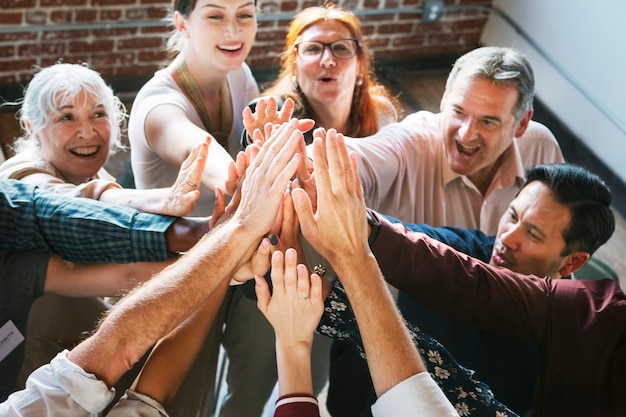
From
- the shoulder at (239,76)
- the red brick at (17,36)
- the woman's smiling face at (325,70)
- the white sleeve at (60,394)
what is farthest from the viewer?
the red brick at (17,36)

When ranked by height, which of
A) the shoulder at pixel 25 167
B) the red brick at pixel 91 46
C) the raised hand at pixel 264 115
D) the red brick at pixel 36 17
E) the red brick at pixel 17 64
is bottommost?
the red brick at pixel 17 64

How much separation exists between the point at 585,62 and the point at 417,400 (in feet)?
9.53

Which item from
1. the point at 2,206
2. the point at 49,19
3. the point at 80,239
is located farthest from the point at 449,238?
the point at 49,19

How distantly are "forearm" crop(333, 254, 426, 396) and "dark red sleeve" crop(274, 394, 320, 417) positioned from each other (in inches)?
5.3

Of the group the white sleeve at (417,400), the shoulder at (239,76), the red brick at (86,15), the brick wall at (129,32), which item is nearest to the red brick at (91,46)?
the brick wall at (129,32)

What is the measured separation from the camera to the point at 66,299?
190 cm

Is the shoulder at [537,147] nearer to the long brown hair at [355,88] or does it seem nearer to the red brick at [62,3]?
the long brown hair at [355,88]

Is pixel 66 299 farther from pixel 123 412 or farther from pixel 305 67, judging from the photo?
pixel 305 67

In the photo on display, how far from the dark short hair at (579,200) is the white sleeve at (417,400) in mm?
755

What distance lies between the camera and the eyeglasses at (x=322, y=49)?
2.42m

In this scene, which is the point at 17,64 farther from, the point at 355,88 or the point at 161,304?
the point at 161,304

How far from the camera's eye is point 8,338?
168cm

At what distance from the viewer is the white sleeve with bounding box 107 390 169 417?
1.39 m

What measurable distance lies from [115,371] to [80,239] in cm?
43
